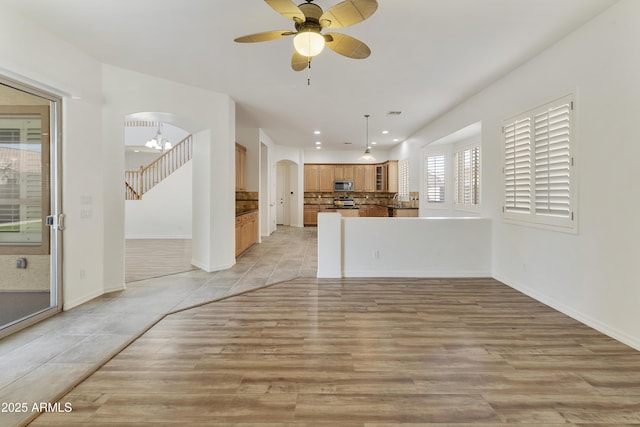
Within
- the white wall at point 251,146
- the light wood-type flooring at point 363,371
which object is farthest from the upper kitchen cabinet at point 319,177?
the light wood-type flooring at point 363,371

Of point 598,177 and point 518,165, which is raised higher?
point 518,165

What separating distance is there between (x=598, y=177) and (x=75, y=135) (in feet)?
18.0

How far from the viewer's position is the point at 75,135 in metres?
3.42

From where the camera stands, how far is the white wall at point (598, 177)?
2547mm

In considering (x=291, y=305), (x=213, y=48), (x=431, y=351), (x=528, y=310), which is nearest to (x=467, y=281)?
(x=528, y=310)

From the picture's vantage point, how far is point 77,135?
3449 mm

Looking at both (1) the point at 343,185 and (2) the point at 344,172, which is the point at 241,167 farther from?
(2) the point at 344,172

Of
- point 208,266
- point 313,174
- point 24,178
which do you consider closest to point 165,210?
point 208,266

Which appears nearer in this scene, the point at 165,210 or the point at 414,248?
the point at 414,248

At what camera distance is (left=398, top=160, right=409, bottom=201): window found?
→ 8538mm

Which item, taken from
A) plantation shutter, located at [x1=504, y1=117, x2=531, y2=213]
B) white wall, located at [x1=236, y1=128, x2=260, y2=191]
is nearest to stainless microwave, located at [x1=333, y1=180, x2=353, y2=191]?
white wall, located at [x1=236, y1=128, x2=260, y2=191]

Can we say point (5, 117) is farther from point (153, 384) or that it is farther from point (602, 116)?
point (602, 116)

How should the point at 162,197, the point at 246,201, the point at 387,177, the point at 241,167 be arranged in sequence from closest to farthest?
the point at 241,167 → the point at 246,201 → the point at 162,197 → the point at 387,177

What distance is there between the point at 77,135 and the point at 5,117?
2.03 ft
